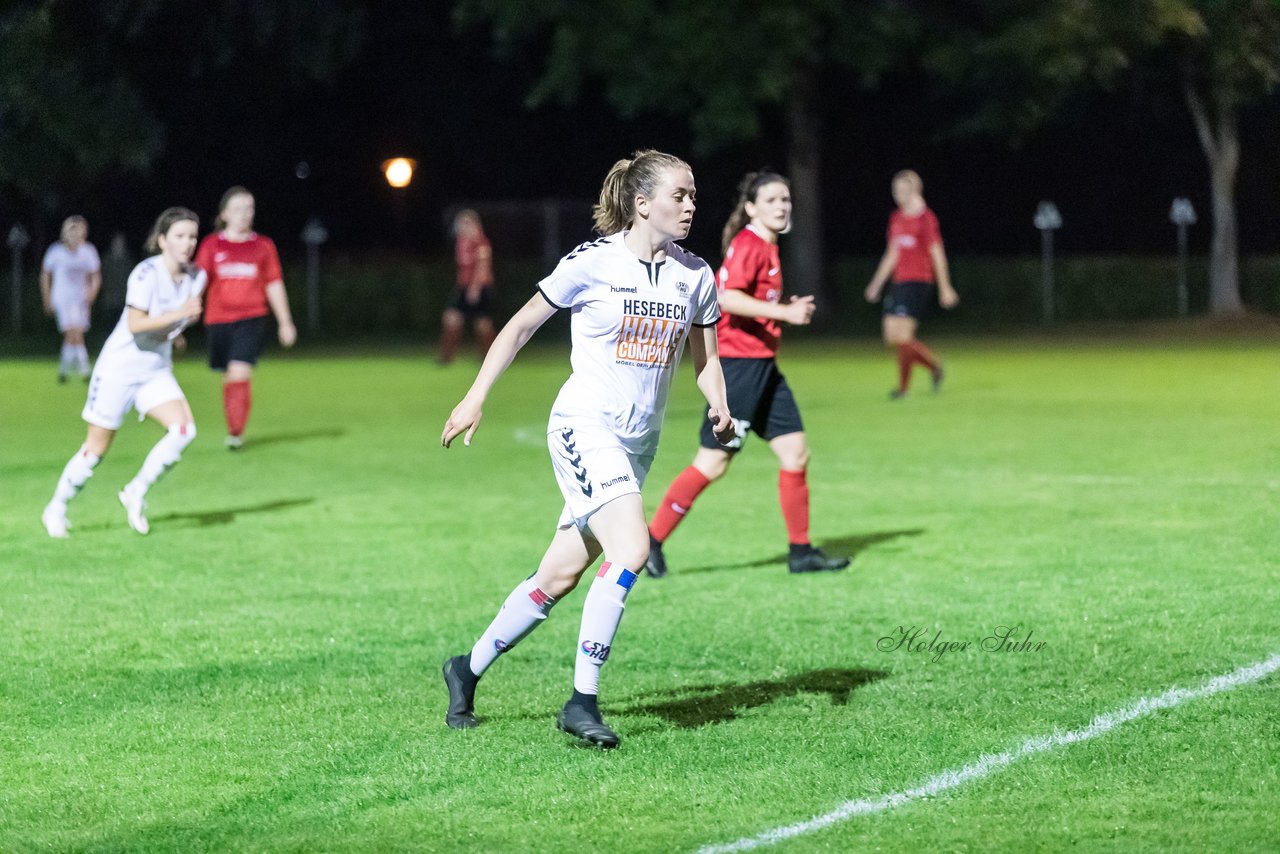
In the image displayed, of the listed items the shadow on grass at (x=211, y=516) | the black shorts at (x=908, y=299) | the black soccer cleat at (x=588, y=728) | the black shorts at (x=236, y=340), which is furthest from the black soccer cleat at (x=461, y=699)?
the black shorts at (x=908, y=299)

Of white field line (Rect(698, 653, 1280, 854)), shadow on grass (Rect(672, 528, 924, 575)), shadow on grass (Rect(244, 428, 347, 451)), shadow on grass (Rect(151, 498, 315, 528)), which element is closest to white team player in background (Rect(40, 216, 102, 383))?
shadow on grass (Rect(244, 428, 347, 451))

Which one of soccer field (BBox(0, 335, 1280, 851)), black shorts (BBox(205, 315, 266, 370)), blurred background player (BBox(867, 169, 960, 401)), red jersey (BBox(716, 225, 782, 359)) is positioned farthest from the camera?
blurred background player (BBox(867, 169, 960, 401))

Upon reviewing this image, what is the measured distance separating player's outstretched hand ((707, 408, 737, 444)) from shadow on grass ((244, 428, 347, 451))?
9.96 meters

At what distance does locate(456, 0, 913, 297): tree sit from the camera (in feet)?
114

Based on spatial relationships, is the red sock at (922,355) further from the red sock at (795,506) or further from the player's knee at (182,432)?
the player's knee at (182,432)

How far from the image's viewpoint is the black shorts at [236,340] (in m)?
15.5

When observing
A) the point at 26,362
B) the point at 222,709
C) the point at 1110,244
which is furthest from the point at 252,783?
the point at 1110,244

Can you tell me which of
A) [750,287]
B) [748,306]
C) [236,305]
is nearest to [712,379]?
[748,306]

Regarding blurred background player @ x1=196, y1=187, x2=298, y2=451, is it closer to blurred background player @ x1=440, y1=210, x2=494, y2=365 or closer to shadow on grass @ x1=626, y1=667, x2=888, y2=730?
shadow on grass @ x1=626, y1=667, x2=888, y2=730

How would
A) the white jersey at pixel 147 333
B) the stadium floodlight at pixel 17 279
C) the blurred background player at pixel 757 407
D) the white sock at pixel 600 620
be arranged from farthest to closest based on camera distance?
the stadium floodlight at pixel 17 279, the white jersey at pixel 147 333, the blurred background player at pixel 757 407, the white sock at pixel 600 620

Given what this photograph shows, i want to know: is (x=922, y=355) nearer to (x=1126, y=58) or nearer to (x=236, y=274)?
(x=236, y=274)

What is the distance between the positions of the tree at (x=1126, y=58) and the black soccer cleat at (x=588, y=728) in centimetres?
3023

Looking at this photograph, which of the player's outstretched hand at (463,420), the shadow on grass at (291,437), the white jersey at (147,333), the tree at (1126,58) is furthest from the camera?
the tree at (1126,58)

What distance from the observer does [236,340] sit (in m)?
15.6
